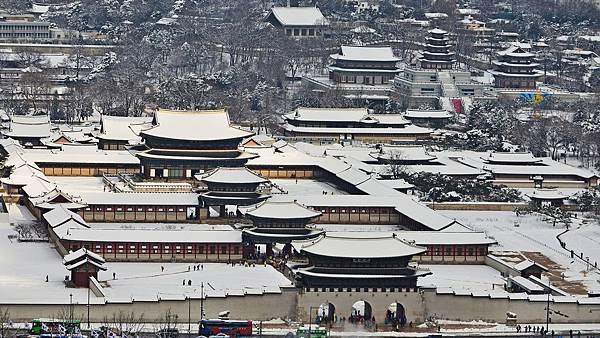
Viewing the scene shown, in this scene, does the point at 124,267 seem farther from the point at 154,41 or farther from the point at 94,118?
the point at 154,41

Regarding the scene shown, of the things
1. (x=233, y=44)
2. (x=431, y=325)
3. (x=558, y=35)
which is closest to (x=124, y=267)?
(x=431, y=325)

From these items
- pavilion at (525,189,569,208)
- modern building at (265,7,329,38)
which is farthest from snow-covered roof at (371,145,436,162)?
modern building at (265,7,329,38)

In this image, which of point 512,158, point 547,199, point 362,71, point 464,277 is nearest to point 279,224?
point 464,277

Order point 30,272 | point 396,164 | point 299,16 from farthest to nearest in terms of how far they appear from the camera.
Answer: point 299,16
point 396,164
point 30,272

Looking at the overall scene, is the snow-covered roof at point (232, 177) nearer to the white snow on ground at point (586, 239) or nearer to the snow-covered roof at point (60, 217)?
the snow-covered roof at point (60, 217)

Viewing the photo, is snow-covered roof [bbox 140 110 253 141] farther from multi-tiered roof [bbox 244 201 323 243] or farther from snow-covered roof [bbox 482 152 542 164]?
multi-tiered roof [bbox 244 201 323 243]

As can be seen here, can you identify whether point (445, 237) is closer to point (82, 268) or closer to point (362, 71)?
point (82, 268)
